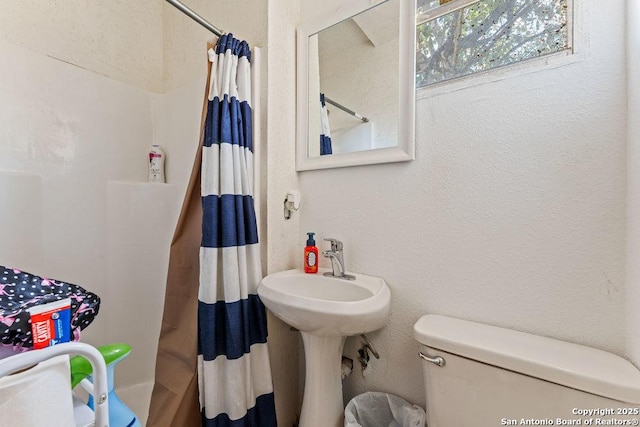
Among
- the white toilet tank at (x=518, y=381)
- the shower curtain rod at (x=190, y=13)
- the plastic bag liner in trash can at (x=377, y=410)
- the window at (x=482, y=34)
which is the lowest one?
the plastic bag liner in trash can at (x=377, y=410)

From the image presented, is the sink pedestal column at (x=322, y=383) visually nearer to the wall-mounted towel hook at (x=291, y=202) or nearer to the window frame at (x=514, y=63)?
the wall-mounted towel hook at (x=291, y=202)

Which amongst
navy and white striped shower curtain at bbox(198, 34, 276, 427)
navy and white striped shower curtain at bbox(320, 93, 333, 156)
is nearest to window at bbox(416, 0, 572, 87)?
navy and white striped shower curtain at bbox(320, 93, 333, 156)

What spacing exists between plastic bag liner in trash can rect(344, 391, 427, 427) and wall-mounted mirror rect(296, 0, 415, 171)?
0.87 m

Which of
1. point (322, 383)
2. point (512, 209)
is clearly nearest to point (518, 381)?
point (512, 209)

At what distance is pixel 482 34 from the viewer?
865 mm

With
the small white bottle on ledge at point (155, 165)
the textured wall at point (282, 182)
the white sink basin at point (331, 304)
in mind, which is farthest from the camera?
the small white bottle on ledge at point (155, 165)

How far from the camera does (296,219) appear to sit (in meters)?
1.27

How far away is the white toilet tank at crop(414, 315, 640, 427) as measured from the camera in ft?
1.84

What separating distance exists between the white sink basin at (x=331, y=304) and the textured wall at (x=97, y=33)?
137cm

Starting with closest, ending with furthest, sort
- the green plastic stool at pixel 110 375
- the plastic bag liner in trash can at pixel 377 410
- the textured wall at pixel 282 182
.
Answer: the green plastic stool at pixel 110 375
the plastic bag liner in trash can at pixel 377 410
the textured wall at pixel 282 182

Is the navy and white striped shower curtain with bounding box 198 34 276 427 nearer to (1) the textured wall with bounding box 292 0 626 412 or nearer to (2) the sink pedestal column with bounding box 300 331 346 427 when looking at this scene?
(2) the sink pedestal column with bounding box 300 331 346 427

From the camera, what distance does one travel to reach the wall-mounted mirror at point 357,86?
0.98 meters

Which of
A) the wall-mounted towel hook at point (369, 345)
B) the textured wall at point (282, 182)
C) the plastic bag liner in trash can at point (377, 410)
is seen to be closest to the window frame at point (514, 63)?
the textured wall at point (282, 182)

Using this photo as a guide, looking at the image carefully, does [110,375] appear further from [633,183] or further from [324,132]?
[633,183]
